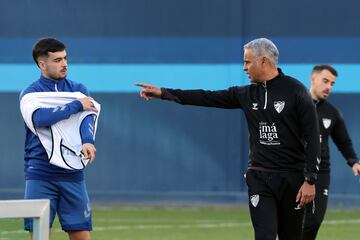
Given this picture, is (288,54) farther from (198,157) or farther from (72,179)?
(72,179)

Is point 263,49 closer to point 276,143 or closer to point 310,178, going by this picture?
point 276,143

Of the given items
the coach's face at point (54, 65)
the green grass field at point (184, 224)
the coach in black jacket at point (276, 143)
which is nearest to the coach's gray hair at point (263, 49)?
the coach in black jacket at point (276, 143)

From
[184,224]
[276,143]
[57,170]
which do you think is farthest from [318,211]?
[184,224]

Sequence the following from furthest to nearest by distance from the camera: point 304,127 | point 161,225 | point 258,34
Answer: point 258,34, point 161,225, point 304,127

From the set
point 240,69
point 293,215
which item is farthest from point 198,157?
point 293,215

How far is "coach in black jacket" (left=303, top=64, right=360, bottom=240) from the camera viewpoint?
32.4 feet

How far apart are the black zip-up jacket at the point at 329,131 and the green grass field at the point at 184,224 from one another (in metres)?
2.29

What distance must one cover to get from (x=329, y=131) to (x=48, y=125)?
3181 millimetres

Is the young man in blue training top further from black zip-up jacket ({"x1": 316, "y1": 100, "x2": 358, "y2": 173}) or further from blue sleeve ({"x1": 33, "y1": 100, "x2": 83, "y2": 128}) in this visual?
black zip-up jacket ({"x1": 316, "y1": 100, "x2": 358, "y2": 173})

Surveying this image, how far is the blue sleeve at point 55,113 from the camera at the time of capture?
813cm

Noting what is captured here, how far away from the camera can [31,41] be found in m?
16.4

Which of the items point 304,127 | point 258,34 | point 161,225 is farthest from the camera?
point 258,34

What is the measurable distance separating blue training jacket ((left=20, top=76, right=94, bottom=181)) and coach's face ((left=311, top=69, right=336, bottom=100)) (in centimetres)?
263

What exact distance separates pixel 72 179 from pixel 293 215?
1.66 meters
